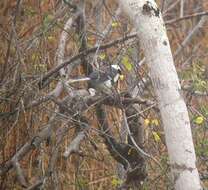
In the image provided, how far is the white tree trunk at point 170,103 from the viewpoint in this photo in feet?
5.18

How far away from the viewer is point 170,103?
1583 millimetres

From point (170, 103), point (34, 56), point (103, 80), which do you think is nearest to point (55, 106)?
point (34, 56)

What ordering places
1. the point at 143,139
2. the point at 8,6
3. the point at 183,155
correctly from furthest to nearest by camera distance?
1. the point at 8,6
2. the point at 143,139
3. the point at 183,155

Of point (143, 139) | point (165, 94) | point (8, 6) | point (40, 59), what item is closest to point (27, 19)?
point (8, 6)

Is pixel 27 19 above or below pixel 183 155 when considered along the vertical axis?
above

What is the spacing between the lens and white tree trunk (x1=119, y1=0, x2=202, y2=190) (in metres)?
1.58

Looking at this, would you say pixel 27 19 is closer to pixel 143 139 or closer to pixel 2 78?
pixel 2 78

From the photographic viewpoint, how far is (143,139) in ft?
8.79

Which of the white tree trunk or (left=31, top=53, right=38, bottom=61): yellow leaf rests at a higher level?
(left=31, top=53, right=38, bottom=61): yellow leaf

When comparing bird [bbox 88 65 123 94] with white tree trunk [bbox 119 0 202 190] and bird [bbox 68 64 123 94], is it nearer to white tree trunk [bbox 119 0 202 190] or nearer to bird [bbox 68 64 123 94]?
bird [bbox 68 64 123 94]

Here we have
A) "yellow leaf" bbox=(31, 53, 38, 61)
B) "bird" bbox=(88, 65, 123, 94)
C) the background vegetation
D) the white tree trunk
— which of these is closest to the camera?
the white tree trunk

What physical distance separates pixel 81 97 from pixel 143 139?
0.47m

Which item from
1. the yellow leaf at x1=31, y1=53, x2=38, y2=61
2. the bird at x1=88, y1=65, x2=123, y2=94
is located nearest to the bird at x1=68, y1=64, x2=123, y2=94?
the bird at x1=88, y1=65, x2=123, y2=94

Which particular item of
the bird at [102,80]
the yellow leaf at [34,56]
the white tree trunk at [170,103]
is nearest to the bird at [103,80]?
the bird at [102,80]
